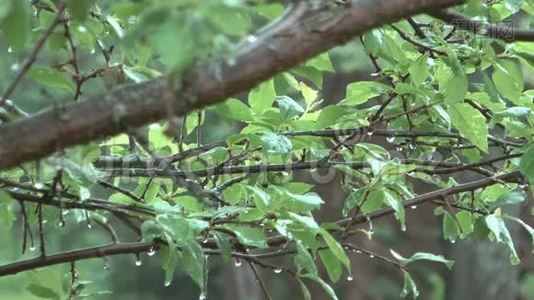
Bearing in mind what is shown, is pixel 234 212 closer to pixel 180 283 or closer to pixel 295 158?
pixel 295 158

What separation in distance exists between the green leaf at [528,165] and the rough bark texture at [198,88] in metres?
0.54

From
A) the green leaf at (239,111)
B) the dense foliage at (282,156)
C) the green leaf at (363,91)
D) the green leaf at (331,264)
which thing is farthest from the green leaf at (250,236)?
the green leaf at (363,91)

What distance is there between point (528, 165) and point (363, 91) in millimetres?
295

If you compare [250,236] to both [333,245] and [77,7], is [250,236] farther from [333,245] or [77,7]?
[77,7]

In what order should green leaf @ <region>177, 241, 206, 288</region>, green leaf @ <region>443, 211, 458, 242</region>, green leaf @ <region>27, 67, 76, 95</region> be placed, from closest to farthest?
green leaf @ <region>27, 67, 76, 95</region>
green leaf @ <region>177, 241, 206, 288</region>
green leaf @ <region>443, 211, 458, 242</region>

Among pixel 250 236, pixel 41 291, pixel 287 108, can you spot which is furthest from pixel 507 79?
pixel 41 291

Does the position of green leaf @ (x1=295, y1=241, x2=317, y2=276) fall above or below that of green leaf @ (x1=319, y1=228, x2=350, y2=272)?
below

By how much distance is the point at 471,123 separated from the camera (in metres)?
1.39

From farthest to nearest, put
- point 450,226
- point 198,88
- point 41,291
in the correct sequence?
point 450,226 → point 41,291 → point 198,88

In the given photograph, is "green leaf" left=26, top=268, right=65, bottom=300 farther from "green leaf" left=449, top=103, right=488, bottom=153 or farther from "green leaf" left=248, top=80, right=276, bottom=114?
"green leaf" left=449, top=103, right=488, bottom=153

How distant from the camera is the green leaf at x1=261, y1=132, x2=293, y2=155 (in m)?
1.35

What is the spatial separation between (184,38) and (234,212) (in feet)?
1.94

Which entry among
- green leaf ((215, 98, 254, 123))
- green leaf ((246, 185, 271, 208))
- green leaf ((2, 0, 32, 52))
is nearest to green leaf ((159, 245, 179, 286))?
green leaf ((246, 185, 271, 208))

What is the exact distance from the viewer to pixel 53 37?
1241 mm
